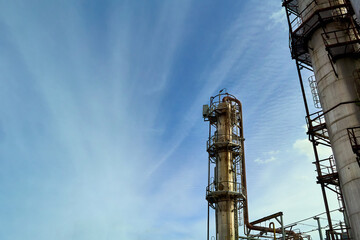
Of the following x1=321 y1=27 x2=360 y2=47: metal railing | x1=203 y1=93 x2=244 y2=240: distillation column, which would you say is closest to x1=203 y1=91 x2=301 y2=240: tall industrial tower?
x1=203 y1=93 x2=244 y2=240: distillation column

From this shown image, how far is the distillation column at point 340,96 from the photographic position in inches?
657

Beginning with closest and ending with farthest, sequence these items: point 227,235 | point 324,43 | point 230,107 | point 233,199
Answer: point 324,43 → point 227,235 → point 233,199 → point 230,107

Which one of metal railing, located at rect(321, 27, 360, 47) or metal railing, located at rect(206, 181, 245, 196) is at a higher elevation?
metal railing, located at rect(321, 27, 360, 47)

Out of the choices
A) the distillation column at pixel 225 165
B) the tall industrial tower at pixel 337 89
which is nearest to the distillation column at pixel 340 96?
the tall industrial tower at pixel 337 89

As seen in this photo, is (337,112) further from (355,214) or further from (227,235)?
(227,235)

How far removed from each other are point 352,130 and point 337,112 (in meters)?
2.64

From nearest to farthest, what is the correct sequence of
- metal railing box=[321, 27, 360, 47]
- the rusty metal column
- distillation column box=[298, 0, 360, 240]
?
distillation column box=[298, 0, 360, 240]
metal railing box=[321, 27, 360, 47]
the rusty metal column

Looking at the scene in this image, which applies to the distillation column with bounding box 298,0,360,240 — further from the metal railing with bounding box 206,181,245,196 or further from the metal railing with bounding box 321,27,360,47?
the metal railing with bounding box 206,181,245,196

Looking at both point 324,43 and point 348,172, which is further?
point 324,43

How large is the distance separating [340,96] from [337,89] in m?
0.59

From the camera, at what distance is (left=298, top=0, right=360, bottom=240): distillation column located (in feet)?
54.7

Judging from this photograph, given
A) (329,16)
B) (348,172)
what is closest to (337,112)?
(348,172)

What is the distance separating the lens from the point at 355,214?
16250 mm

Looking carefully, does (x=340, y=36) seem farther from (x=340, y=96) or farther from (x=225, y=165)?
(x=225, y=165)
